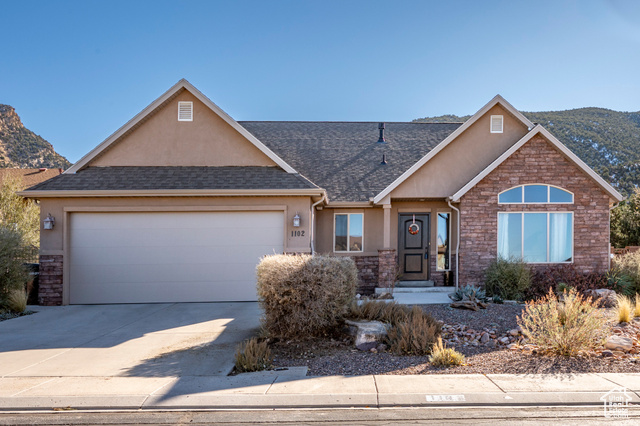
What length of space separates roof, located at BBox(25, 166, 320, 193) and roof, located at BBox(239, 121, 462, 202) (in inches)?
85.4

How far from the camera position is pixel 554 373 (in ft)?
19.9

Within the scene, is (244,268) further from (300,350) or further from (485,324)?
(485,324)

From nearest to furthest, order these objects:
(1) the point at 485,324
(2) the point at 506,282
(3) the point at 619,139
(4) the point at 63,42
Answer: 1. (1) the point at 485,324
2. (2) the point at 506,282
3. (4) the point at 63,42
4. (3) the point at 619,139

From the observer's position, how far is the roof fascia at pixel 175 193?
11789 millimetres

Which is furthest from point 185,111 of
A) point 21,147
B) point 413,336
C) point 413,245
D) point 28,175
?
point 21,147

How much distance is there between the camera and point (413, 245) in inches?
551

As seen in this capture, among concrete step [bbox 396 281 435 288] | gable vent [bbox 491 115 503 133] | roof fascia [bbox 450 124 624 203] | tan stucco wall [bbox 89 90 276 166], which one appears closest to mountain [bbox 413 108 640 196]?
roof fascia [bbox 450 124 624 203]

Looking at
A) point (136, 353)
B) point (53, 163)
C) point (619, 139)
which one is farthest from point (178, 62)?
point (619, 139)

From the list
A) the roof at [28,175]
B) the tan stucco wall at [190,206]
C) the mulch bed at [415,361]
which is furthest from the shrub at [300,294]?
the roof at [28,175]

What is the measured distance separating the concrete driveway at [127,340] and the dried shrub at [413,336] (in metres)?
2.71

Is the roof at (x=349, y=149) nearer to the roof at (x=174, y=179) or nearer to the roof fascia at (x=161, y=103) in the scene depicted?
the roof at (x=174, y=179)

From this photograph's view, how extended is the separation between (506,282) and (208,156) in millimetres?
9131

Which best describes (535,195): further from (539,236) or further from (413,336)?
(413,336)

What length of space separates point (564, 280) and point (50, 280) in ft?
46.4
